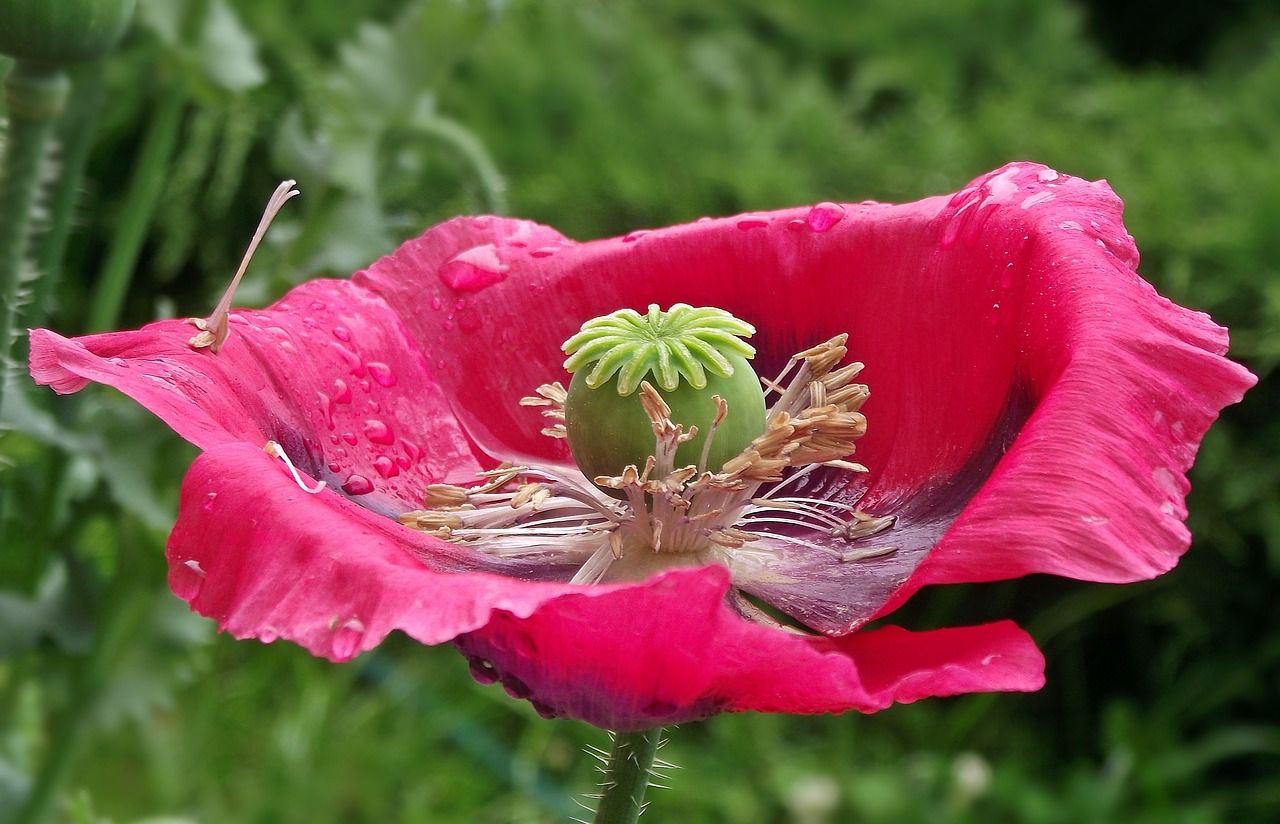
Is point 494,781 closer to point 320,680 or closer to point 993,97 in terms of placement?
point 320,680

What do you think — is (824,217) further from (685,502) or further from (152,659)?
(152,659)

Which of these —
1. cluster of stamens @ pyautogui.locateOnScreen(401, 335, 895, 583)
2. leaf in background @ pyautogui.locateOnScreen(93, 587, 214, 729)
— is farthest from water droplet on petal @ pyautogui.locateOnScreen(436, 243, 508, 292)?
leaf in background @ pyautogui.locateOnScreen(93, 587, 214, 729)

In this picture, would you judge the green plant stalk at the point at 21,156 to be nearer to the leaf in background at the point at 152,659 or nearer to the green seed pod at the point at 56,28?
the green seed pod at the point at 56,28

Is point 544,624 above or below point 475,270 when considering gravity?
above

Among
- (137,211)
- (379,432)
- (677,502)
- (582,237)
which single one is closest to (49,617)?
(137,211)

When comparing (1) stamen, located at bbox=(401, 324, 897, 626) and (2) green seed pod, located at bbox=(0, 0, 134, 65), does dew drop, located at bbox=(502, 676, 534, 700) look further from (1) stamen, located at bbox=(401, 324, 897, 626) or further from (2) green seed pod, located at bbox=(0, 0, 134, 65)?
(2) green seed pod, located at bbox=(0, 0, 134, 65)

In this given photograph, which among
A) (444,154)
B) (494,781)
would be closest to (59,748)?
(444,154)
